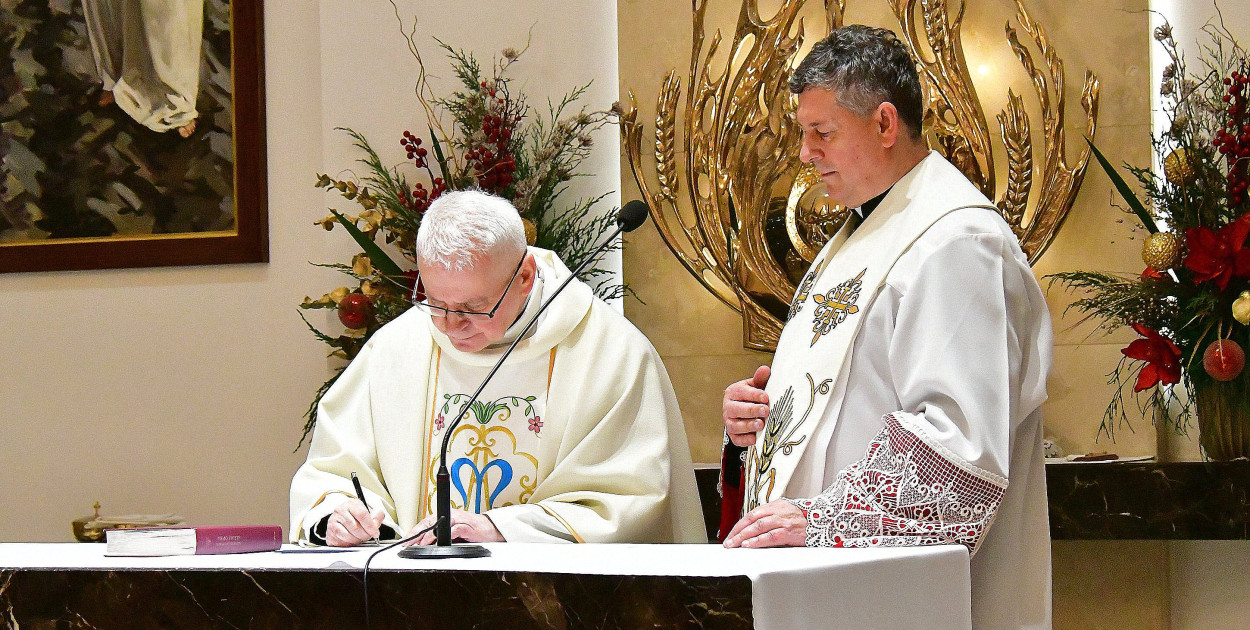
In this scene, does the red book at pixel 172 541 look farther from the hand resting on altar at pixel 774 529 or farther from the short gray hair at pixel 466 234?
the short gray hair at pixel 466 234

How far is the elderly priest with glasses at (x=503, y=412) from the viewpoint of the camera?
316 centimetres

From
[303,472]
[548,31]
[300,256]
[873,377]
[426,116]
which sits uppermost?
[548,31]

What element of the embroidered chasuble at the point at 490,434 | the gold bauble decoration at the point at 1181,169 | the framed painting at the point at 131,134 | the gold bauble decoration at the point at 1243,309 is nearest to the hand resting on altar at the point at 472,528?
the embroidered chasuble at the point at 490,434

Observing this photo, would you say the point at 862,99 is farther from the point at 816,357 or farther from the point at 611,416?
the point at 611,416

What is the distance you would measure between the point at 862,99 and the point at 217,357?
3.47 metres

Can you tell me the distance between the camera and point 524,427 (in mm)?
3408

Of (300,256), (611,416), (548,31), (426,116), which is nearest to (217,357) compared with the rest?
(300,256)

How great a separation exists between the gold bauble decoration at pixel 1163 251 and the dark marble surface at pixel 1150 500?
0.63 metres

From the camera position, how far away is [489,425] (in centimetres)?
343

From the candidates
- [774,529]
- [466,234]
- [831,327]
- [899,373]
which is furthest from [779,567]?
[466,234]

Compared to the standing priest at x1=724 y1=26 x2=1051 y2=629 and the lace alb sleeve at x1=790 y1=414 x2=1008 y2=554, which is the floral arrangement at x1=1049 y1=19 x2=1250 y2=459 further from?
the lace alb sleeve at x1=790 y1=414 x2=1008 y2=554

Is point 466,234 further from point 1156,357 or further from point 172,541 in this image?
point 1156,357

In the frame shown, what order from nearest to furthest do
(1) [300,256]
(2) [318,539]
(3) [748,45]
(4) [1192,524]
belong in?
(2) [318,539] < (4) [1192,524] < (3) [748,45] < (1) [300,256]

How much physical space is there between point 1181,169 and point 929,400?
211cm
